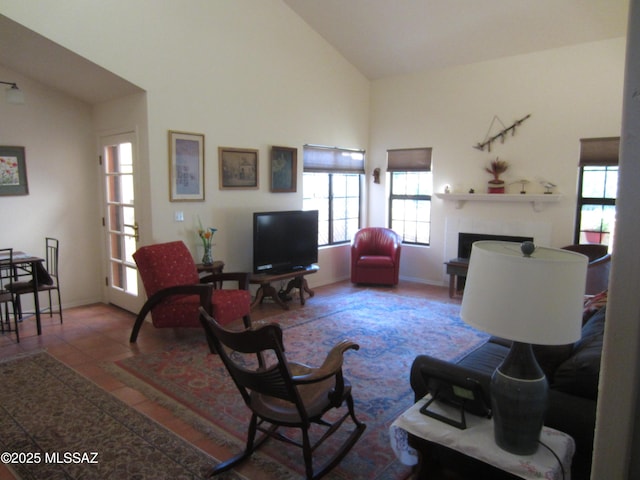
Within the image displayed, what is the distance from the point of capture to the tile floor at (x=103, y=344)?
2807 mm

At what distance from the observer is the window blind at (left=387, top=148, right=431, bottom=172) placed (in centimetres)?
670

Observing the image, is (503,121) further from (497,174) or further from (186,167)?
(186,167)

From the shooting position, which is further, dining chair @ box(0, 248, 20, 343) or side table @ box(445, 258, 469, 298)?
side table @ box(445, 258, 469, 298)

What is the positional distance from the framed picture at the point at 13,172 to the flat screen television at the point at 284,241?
250 cm

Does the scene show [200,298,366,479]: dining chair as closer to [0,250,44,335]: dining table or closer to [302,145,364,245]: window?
[0,250,44,335]: dining table

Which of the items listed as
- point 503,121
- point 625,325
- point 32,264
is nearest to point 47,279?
point 32,264

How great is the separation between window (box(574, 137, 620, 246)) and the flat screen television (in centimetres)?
335

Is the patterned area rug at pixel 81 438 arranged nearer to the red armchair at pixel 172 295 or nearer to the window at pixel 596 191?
the red armchair at pixel 172 295

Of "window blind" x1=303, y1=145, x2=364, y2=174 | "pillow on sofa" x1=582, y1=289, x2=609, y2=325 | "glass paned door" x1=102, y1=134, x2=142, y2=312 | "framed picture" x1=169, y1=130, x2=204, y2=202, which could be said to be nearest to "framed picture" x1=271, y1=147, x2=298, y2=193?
"window blind" x1=303, y1=145, x2=364, y2=174

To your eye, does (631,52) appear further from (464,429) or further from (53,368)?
(53,368)

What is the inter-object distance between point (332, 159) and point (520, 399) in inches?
210

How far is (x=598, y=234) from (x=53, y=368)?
6.02m

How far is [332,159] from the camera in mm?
6586

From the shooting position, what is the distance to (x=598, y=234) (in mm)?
5504
